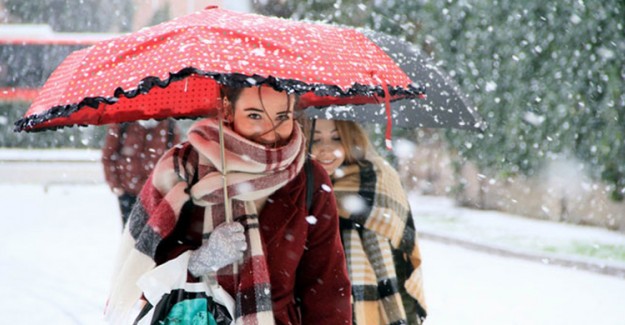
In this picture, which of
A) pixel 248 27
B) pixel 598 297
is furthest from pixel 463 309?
pixel 248 27

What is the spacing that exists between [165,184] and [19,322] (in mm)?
4773

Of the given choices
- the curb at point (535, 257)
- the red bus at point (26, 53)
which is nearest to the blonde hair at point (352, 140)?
the curb at point (535, 257)

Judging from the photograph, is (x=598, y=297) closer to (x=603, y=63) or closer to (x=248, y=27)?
(x=603, y=63)

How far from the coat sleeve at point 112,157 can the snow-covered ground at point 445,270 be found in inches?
52.1

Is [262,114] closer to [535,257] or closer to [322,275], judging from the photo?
[322,275]

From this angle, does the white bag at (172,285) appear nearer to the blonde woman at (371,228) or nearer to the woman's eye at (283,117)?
the woman's eye at (283,117)

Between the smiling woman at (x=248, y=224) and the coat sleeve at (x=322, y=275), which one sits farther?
the coat sleeve at (x=322, y=275)

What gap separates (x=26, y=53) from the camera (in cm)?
2517

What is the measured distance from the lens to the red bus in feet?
80.3

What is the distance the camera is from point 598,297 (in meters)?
8.52

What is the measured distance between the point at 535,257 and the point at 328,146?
7.30m

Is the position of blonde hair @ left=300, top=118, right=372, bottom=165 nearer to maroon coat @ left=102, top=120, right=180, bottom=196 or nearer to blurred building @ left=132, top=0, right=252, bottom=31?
maroon coat @ left=102, top=120, right=180, bottom=196

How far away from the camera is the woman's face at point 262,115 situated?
2717 millimetres

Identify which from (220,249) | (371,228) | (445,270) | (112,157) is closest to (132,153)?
(112,157)
